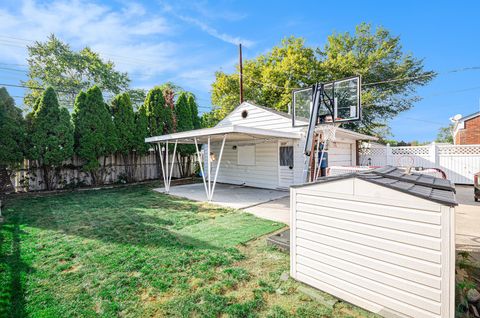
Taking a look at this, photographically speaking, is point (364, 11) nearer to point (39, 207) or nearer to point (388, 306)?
point (388, 306)

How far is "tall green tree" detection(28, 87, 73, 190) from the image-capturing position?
26.5 ft

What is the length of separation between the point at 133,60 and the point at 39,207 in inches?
635

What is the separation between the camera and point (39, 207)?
621 cm

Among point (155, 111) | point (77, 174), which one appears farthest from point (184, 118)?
point (77, 174)

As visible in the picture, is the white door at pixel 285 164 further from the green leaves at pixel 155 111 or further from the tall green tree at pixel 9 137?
the tall green tree at pixel 9 137

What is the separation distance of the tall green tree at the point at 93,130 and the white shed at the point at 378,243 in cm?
974

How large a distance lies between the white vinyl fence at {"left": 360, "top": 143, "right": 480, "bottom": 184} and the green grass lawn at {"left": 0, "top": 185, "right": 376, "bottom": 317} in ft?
32.8

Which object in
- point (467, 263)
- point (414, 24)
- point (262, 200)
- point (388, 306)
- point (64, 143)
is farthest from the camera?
point (414, 24)

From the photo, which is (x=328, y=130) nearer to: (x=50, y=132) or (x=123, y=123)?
(x=123, y=123)

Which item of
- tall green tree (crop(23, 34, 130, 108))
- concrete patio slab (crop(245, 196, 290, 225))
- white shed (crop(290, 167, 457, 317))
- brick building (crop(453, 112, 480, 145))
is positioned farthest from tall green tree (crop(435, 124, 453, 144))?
tall green tree (crop(23, 34, 130, 108))

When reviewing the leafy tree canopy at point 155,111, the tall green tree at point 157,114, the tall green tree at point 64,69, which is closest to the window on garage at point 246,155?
the tall green tree at point 157,114

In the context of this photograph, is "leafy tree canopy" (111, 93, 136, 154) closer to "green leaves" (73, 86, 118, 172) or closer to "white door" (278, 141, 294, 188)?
"green leaves" (73, 86, 118, 172)

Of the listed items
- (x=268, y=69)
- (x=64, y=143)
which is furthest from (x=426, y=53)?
→ (x=64, y=143)

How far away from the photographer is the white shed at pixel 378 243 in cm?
166
